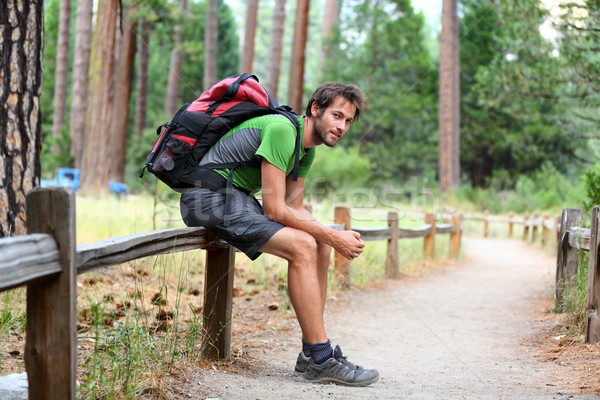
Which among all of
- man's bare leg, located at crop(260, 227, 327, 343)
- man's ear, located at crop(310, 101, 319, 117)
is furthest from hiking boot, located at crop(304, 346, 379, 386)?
man's ear, located at crop(310, 101, 319, 117)

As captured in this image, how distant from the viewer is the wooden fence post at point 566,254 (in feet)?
19.9

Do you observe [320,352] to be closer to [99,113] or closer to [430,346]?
[430,346]

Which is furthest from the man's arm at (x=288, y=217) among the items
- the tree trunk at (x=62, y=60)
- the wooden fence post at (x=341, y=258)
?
the tree trunk at (x=62, y=60)

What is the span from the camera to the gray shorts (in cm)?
373

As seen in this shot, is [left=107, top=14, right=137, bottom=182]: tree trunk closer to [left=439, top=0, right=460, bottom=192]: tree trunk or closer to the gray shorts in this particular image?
[left=439, top=0, right=460, bottom=192]: tree trunk

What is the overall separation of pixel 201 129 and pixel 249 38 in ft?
59.5

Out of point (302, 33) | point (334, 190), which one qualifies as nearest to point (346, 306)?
point (302, 33)

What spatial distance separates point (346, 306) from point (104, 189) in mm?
9731

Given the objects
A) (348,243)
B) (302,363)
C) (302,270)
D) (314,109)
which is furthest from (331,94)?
(302,363)

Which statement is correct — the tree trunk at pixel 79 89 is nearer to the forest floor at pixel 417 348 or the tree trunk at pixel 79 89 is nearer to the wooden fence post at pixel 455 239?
the wooden fence post at pixel 455 239

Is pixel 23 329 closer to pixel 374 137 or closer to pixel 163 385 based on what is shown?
pixel 163 385

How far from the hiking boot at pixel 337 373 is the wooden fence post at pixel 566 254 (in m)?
2.90

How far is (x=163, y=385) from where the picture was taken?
Result: 3.31 meters

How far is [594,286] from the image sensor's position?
4.70 metres
